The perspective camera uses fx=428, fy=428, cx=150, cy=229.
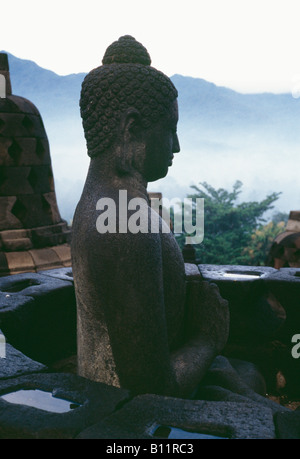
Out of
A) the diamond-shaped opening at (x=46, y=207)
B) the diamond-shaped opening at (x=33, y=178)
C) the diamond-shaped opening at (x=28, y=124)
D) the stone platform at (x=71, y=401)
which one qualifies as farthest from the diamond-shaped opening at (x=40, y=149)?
the stone platform at (x=71, y=401)

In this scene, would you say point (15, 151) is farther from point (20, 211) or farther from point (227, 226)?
point (227, 226)

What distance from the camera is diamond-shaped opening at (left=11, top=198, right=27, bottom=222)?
251 inches

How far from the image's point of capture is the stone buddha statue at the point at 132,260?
1747mm

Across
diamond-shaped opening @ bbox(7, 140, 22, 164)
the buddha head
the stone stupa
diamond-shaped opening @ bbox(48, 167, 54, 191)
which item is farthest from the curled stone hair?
diamond-shaped opening @ bbox(48, 167, 54, 191)

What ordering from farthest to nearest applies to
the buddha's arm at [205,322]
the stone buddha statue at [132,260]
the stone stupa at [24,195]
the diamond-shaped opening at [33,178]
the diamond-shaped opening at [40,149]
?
the diamond-shaped opening at [40,149] → the diamond-shaped opening at [33,178] → the stone stupa at [24,195] → the buddha's arm at [205,322] → the stone buddha statue at [132,260]

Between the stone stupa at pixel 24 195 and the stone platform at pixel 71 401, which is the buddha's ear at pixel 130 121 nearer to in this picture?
the stone platform at pixel 71 401

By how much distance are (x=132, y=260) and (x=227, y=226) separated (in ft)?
53.0

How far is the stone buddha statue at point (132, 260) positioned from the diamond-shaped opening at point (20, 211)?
461 centimetres

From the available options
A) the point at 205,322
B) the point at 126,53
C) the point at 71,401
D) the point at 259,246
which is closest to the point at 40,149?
the point at 126,53

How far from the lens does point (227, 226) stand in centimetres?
1755

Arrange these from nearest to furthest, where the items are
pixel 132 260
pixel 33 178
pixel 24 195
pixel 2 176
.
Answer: pixel 132 260
pixel 2 176
pixel 24 195
pixel 33 178

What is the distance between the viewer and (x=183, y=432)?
4.66 ft
